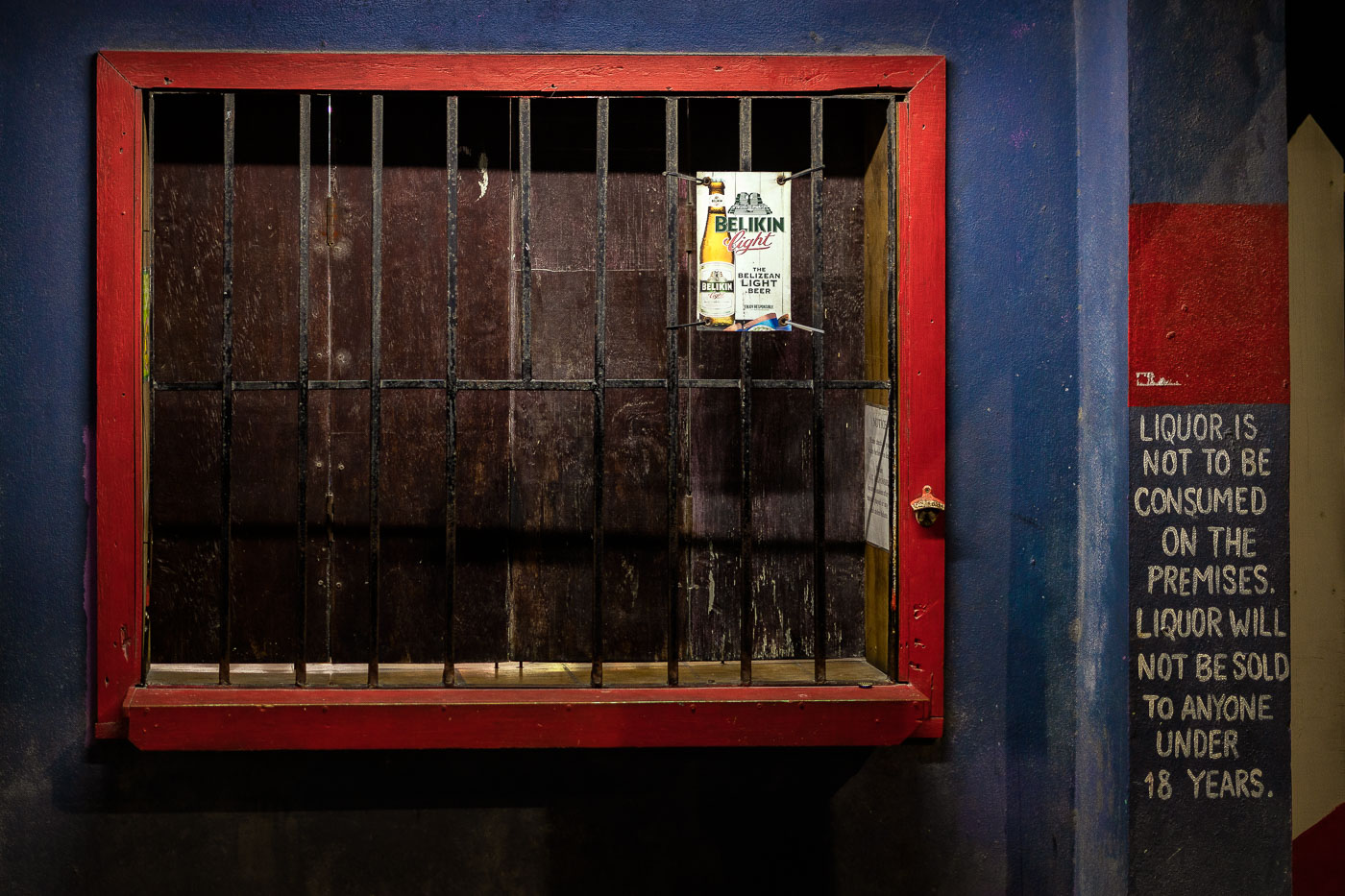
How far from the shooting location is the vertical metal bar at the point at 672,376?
83.0 inches

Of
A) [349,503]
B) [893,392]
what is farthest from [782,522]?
[349,503]

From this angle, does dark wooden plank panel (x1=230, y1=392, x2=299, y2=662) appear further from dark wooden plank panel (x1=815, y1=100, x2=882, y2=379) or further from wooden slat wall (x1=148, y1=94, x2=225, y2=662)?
dark wooden plank panel (x1=815, y1=100, x2=882, y2=379)

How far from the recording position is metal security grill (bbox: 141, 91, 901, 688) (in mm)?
2125

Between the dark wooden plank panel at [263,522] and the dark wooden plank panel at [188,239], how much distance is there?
17 centimetres

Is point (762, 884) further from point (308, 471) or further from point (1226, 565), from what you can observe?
point (308, 471)

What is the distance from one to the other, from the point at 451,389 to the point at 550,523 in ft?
1.56

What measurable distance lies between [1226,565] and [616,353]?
5.45ft

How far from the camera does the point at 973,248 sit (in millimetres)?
2172

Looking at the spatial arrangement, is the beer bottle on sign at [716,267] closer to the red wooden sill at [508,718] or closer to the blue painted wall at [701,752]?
the blue painted wall at [701,752]

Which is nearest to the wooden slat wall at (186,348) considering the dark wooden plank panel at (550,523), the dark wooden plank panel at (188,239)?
the dark wooden plank panel at (188,239)

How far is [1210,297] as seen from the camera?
200 cm

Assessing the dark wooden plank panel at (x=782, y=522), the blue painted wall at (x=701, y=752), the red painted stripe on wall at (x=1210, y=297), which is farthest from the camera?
the dark wooden plank panel at (x=782, y=522)

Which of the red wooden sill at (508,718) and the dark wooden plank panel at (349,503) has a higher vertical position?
the dark wooden plank panel at (349,503)

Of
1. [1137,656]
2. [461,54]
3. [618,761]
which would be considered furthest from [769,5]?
[618,761]
